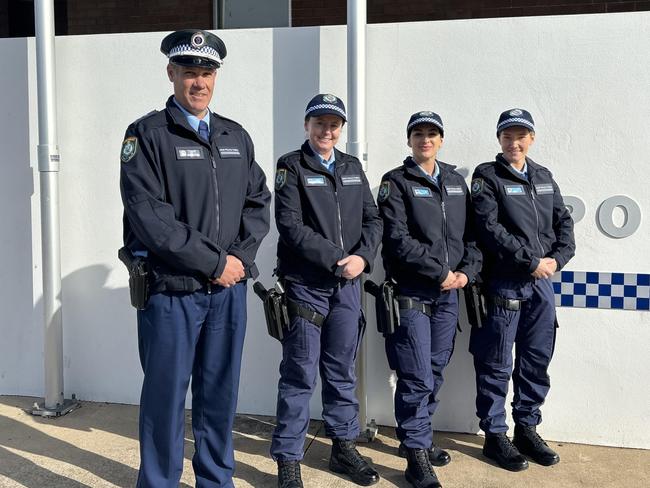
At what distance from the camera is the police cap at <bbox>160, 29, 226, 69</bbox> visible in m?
2.91

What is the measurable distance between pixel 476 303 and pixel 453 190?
60cm

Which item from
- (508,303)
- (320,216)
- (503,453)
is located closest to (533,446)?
(503,453)

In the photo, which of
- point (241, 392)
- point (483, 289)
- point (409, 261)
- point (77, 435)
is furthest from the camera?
point (241, 392)

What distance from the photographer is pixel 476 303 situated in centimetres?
370

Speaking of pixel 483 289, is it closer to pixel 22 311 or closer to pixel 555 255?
pixel 555 255

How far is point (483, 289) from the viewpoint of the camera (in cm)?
374

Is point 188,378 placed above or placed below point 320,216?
below

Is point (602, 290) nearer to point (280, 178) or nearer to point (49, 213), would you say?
point (280, 178)

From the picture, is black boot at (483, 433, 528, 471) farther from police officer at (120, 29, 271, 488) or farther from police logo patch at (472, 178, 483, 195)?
police officer at (120, 29, 271, 488)

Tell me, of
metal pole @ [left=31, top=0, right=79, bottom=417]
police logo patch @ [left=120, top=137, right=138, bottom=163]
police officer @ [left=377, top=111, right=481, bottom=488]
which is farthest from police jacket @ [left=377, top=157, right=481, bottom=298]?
metal pole @ [left=31, top=0, right=79, bottom=417]

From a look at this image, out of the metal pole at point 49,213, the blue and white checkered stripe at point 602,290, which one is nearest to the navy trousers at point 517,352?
the blue and white checkered stripe at point 602,290

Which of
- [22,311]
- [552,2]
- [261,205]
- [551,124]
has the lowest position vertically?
[22,311]

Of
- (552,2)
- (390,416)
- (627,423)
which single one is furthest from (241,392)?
(552,2)

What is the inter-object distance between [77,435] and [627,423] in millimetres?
→ 3097
